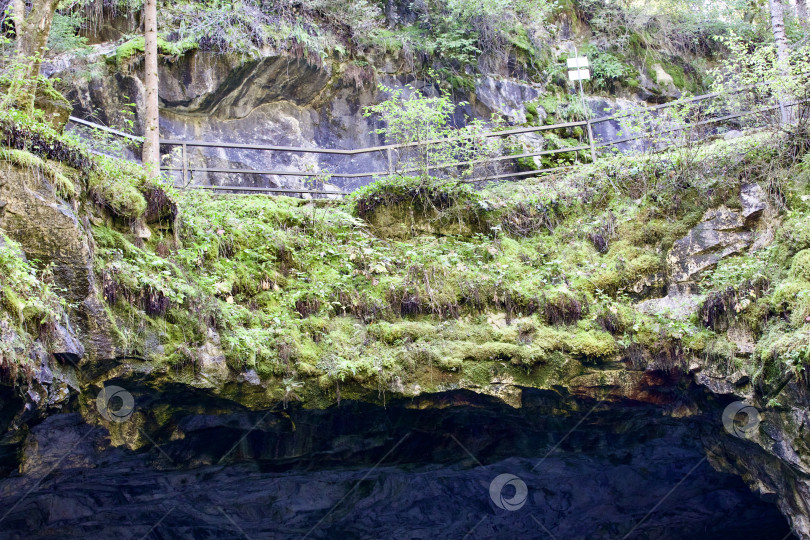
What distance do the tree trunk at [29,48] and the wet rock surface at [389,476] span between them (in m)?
3.55

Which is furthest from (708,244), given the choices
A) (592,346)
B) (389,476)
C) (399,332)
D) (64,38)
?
(64,38)

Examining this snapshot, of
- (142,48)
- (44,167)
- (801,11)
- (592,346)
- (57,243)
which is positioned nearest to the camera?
(57,243)

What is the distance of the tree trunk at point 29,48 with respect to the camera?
23.2 ft

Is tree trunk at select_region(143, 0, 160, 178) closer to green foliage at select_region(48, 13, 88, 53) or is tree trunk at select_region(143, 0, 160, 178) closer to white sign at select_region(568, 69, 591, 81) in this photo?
green foliage at select_region(48, 13, 88, 53)

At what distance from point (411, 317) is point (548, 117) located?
30.1ft

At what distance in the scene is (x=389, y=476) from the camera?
9023mm

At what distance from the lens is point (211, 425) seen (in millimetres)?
7168

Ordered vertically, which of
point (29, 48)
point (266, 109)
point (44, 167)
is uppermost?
point (29, 48)

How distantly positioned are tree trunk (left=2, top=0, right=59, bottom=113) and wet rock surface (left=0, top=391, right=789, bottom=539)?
11.6 ft

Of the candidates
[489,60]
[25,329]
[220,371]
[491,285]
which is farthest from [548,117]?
[25,329]

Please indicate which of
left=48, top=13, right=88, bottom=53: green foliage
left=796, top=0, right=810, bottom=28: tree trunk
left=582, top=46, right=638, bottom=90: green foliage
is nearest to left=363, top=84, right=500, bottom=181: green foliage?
left=48, top=13, right=88, bottom=53: green foliage

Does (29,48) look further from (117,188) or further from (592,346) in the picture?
(592,346)

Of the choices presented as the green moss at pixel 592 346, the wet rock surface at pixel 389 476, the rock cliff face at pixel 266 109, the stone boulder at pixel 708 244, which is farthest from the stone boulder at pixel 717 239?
the rock cliff face at pixel 266 109

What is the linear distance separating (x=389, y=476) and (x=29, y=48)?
23.4 ft
